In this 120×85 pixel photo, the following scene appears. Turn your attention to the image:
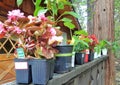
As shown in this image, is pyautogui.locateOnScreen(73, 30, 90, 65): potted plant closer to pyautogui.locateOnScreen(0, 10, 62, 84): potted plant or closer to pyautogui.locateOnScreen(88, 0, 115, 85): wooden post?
pyautogui.locateOnScreen(0, 10, 62, 84): potted plant

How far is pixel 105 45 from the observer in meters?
2.93

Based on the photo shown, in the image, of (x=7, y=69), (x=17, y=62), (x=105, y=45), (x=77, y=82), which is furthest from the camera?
(x=7, y=69)

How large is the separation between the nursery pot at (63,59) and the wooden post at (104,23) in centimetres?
189

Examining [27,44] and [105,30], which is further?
[105,30]

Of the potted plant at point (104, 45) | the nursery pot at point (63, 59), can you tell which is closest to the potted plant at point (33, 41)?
the nursery pot at point (63, 59)

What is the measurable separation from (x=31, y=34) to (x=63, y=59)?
9.8 inches

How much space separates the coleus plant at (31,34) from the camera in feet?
3.11

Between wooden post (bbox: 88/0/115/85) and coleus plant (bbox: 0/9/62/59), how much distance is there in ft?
6.90

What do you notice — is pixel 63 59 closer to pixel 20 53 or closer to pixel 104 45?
pixel 20 53

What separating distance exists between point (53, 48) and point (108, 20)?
2061 millimetres

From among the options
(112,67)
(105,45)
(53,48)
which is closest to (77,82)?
(53,48)

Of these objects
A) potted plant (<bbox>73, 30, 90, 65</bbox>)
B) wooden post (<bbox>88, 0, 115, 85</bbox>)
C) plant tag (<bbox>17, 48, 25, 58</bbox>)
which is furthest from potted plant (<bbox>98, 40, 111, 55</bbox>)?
plant tag (<bbox>17, 48, 25, 58</bbox>)

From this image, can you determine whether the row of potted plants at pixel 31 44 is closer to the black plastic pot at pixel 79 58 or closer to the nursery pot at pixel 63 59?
the nursery pot at pixel 63 59

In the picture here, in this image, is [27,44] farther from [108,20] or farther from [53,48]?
[108,20]
